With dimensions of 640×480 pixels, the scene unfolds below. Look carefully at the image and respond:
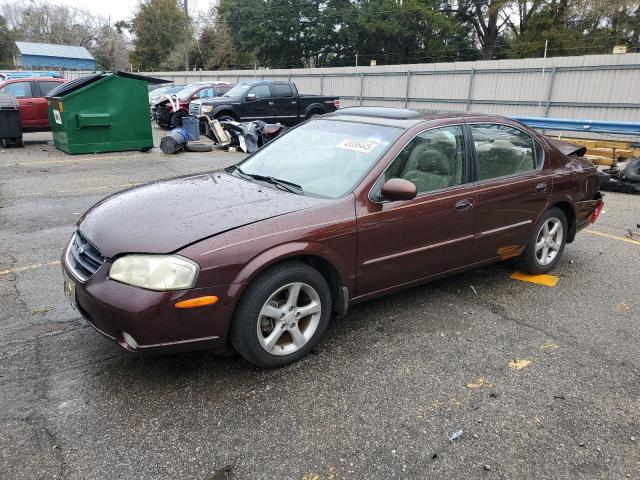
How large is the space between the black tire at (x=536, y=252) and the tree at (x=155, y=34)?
61.4 meters

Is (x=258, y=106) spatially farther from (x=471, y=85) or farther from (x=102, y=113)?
(x=471, y=85)

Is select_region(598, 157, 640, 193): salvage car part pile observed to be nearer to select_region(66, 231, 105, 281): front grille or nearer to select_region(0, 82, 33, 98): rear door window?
select_region(66, 231, 105, 281): front grille

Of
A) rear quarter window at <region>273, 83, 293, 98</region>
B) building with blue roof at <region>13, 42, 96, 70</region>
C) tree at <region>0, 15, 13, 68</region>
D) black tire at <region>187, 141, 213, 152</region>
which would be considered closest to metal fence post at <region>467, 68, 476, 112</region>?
rear quarter window at <region>273, 83, 293, 98</region>

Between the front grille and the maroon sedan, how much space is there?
0.01 m

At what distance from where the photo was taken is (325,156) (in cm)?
377

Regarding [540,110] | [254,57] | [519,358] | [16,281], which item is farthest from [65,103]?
[254,57]

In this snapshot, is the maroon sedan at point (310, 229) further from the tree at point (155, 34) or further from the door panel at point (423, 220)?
the tree at point (155, 34)

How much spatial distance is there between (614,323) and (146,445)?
341 cm

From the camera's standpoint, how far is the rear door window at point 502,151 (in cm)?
408

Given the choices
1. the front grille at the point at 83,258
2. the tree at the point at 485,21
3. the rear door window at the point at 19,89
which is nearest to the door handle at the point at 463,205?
the front grille at the point at 83,258

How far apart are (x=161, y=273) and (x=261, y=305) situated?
0.58 metres

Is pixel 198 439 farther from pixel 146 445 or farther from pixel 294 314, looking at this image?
pixel 294 314

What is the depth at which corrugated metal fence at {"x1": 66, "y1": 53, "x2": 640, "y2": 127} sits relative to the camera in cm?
1430

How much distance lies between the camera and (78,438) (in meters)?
2.47
